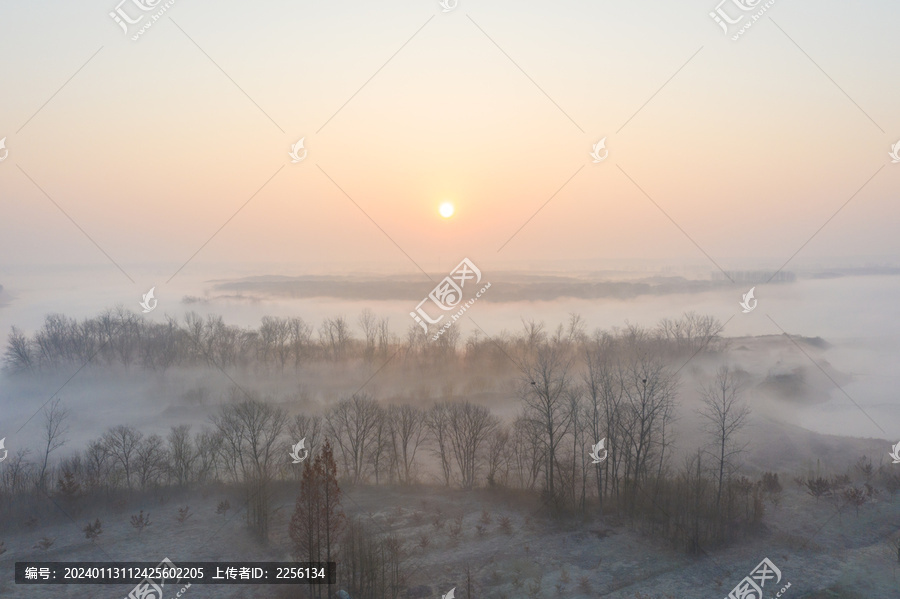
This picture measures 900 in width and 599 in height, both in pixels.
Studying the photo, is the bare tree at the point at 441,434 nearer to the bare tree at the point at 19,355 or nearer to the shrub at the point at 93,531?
the shrub at the point at 93,531

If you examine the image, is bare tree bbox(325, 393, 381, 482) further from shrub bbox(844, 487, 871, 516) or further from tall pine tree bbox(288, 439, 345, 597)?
shrub bbox(844, 487, 871, 516)

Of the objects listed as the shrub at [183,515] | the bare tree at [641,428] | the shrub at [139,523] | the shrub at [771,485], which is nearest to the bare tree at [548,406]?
the bare tree at [641,428]

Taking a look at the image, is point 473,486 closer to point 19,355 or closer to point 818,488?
point 818,488

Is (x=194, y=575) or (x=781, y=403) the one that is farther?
(x=781, y=403)

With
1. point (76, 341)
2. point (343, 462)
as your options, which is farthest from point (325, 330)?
point (343, 462)

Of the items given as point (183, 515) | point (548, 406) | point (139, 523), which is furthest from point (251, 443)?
point (548, 406)

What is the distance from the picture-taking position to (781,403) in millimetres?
49750

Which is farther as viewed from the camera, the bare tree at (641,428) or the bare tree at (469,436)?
the bare tree at (469,436)

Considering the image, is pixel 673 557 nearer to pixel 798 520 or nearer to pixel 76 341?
pixel 798 520

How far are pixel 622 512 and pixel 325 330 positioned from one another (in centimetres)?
5079

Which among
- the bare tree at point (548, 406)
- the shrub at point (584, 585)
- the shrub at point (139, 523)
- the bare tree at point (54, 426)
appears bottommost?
the shrub at point (584, 585)

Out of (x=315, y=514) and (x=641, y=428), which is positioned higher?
(x=641, y=428)

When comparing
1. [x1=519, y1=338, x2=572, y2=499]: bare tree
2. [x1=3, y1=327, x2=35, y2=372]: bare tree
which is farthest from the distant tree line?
[x1=519, y1=338, x2=572, y2=499]: bare tree

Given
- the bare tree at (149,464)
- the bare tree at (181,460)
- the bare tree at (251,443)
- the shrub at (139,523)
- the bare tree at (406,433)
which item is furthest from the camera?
the bare tree at (406,433)
